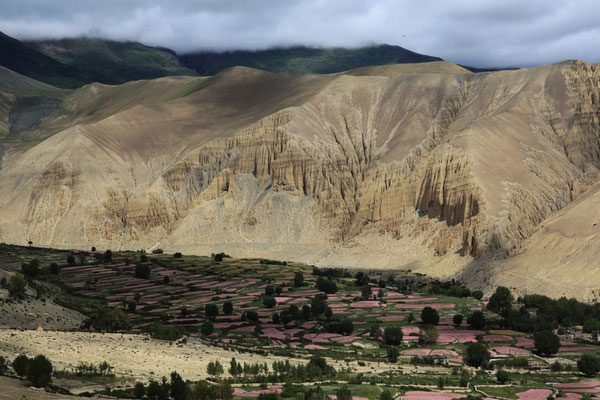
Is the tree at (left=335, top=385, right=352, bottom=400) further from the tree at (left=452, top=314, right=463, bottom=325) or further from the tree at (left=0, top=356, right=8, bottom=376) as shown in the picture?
the tree at (left=452, top=314, right=463, bottom=325)

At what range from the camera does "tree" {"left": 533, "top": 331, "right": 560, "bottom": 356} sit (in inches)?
2655

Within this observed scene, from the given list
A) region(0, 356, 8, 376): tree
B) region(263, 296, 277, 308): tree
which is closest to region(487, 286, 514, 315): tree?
region(263, 296, 277, 308): tree

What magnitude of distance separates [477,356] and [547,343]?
284 inches

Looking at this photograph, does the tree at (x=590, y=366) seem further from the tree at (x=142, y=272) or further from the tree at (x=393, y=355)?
the tree at (x=142, y=272)

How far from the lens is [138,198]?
174250mm

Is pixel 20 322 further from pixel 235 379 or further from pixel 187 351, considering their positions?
pixel 235 379

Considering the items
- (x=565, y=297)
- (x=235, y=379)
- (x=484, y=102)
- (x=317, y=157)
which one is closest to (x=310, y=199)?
(x=317, y=157)

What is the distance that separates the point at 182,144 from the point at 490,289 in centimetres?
10745

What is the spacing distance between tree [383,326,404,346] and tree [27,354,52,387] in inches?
1498

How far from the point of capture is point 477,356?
63.9 metres

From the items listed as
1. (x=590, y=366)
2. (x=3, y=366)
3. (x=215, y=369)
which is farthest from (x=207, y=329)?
(x=590, y=366)

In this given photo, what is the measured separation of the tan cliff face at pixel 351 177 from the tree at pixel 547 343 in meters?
49.1

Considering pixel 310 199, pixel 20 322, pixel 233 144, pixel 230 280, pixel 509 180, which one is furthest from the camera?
pixel 233 144

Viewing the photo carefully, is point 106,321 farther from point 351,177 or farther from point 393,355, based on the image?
point 351,177
